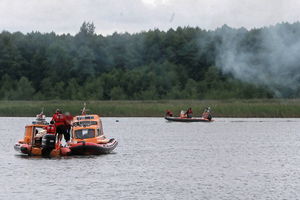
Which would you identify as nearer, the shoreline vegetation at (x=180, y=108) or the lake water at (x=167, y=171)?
the lake water at (x=167, y=171)

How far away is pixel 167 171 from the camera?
40.7 m

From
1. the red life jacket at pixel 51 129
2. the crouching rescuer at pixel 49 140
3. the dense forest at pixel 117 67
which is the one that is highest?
the dense forest at pixel 117 67

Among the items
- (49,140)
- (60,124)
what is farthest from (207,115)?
(49,140)

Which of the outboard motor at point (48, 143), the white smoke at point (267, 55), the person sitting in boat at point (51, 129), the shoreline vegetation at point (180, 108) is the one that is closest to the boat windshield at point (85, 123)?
the person sitting in boat at point (51, 129)

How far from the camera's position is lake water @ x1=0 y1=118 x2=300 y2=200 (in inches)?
1331

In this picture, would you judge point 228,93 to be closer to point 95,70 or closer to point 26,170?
point 95,70

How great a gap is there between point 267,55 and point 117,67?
170 feet

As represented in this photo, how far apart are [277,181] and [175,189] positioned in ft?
17.0

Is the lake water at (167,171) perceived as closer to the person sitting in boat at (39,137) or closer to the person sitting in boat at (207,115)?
the person sitting in boat at (39,137)

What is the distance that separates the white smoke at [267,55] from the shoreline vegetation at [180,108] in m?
2.26

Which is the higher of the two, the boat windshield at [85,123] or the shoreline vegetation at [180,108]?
the shoreline vegetation at [180,108]

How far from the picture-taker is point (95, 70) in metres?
131

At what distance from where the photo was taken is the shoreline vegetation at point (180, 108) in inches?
3253

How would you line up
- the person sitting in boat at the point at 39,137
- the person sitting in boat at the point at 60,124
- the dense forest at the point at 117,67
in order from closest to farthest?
the person sitting in boat at the point at 39,137 → the person sitting in boat at the point at 60,124 → the dense forest at the point at 117,67
